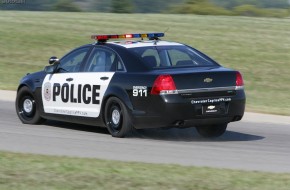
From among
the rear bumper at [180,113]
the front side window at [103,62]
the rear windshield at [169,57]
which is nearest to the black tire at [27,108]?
the front side window at [103,62]

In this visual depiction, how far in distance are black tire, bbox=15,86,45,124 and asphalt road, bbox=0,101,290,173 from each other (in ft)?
0.49

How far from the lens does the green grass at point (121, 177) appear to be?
26.9ft

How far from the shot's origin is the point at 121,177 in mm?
8602

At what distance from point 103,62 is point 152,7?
6443 cm

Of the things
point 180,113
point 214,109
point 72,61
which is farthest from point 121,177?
point 72,61

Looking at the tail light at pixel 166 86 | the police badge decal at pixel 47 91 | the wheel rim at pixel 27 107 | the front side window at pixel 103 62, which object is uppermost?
the front side window at pixel 103 62

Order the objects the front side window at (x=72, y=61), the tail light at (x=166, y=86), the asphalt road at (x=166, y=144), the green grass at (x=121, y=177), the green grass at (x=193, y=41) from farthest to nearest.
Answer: the green grass at (x=193, y=41), the front side window at (x=72, y=61), the tail light at (x=166, y=86), the asphalt road at (x=166, y=144), the green grass at (x=121, y=177)

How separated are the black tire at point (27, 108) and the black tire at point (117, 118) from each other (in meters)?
1.99

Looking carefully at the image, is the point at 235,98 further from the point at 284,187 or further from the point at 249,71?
the point at 249,71

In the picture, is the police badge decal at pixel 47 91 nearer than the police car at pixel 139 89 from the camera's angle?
No

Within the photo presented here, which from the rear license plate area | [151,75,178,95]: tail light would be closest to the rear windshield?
[151,75,178,95]: tail light

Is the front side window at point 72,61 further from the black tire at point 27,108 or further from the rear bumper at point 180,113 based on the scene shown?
the rear bumper at point 180,113

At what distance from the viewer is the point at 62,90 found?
13.6m

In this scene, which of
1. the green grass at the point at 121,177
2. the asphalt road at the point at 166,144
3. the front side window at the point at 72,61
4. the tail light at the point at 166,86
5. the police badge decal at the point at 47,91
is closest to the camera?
the green grass at the point at 121,177
